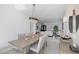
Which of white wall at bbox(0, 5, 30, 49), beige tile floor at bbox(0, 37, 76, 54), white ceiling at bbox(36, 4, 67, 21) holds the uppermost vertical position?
white ceiling at bbox(36, 4, 67, 21)

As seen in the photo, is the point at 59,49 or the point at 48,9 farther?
the point at 48,9

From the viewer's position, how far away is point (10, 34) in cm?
425

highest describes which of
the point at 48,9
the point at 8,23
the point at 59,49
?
the point at 48,9

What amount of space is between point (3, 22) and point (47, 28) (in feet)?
24.9

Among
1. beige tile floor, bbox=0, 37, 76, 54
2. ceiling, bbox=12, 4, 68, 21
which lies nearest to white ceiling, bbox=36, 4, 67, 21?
ceiling, bbox=12, 4, 68, 21

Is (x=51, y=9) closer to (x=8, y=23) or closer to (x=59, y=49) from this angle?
(x=8, y=23)

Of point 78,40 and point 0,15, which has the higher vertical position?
point 0,15

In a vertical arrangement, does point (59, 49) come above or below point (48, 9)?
below

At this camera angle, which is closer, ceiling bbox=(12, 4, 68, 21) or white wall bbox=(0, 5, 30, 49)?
white wall bbox=(0, 5, 30, 49)

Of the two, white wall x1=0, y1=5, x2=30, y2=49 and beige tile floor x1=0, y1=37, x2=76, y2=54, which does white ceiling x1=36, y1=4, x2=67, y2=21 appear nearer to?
white wall x1=0, y1=5, x2=30, y2=49

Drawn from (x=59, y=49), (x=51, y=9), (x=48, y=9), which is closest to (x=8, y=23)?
(x=48, y=9)
